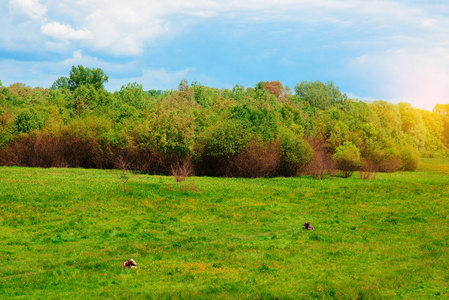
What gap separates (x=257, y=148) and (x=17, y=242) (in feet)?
85.4

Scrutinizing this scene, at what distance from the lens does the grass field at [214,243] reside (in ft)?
34.4

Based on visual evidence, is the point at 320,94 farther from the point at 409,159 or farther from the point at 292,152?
the point at 292,152

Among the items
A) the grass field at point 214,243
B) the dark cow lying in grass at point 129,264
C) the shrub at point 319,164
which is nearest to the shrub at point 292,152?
the shrub at point 319,164

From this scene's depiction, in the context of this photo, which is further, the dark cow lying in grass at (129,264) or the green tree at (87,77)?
the green tree at (87,77)

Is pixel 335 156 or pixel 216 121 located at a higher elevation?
pixel 216 121

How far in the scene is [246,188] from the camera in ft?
94.0

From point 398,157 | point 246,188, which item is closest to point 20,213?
point 246,188

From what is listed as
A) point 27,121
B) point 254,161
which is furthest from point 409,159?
point 27,121

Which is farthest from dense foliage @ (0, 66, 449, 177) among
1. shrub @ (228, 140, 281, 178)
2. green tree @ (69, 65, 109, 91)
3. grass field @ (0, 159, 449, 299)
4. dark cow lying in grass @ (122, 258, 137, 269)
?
green tree @ (69, 65, 109, 91)

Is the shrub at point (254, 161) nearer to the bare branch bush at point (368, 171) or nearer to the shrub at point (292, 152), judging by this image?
the shrub at point (292, 152)

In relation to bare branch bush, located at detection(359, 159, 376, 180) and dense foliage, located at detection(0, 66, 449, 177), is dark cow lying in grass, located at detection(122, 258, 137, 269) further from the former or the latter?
bare branch bush, located at detection(359, 159, 376, 180)

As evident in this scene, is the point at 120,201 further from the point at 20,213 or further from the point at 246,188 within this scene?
the point at 246,188

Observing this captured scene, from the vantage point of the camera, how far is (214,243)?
48.8 feet

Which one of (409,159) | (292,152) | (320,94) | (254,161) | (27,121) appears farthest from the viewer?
(320,94)
